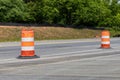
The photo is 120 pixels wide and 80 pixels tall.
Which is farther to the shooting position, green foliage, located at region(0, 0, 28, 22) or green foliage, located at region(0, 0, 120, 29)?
green foliage, located at region(0, 0, 120, 29)

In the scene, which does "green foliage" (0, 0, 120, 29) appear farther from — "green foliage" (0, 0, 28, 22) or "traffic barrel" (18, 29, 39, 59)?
"traffic barrel" (18, 29, 39, 59)

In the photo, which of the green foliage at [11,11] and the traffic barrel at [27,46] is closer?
the traffic barrel at [27,46]

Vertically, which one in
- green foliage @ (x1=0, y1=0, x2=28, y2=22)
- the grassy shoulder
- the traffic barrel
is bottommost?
the grassy shoulder

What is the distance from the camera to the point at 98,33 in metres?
56.7

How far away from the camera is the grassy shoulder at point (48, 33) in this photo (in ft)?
138

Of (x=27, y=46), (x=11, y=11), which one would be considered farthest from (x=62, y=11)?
(x=27, y=46)

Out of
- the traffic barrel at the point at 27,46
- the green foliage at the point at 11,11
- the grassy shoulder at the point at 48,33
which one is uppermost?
the green foliage at the point at 11,11

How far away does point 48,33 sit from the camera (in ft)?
157

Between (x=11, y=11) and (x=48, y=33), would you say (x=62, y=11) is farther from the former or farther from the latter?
(x=48, y=33)

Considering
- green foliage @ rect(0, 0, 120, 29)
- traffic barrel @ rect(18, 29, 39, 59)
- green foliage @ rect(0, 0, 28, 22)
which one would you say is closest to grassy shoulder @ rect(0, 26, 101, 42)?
green foliage @ rect(0, 0, 120, 29)

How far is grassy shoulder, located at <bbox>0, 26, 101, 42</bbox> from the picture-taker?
42125 millimetres

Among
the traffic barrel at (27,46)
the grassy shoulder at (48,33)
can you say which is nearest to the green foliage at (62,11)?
the grassy shoulder at (48,33)

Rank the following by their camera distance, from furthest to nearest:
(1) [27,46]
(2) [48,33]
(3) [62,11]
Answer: (3) [62,11], (2) [48,33], (1) [27,46]

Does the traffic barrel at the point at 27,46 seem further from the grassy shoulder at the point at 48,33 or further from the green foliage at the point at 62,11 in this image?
the green foliage at the point at 62,11
